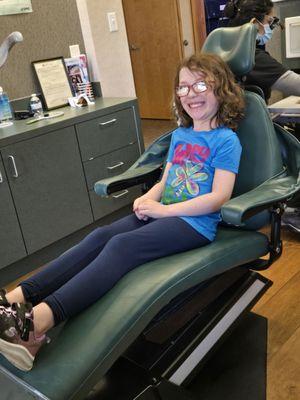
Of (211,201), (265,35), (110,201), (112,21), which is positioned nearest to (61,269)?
(211,201)

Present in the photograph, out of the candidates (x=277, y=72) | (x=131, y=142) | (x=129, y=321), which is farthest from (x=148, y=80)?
(x=129, y=321)

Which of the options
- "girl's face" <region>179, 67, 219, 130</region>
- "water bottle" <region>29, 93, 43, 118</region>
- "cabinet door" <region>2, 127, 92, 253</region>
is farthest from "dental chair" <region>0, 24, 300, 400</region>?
"water bottle" <region>29, 93, 43, 118</region>

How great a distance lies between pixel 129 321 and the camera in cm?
118

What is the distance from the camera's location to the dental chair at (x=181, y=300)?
112 centimetres

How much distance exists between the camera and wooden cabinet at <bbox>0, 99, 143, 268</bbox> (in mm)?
2172

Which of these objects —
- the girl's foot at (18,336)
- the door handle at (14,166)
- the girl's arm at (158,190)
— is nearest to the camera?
the girl's foot at (18,336)

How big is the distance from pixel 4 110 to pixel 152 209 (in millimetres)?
1409

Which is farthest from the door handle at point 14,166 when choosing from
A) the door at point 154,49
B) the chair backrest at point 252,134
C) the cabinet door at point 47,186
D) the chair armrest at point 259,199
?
the door at point 154,49

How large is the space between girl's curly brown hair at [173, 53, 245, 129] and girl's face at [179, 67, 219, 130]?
0.05ft

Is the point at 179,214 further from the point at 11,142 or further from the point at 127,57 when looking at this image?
the point at 127,57

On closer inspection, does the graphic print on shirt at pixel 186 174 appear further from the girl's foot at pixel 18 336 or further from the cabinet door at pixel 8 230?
the cabinet door at pixel 8 230

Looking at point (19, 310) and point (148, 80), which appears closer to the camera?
point (19, 310)

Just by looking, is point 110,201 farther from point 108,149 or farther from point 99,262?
point 99,262

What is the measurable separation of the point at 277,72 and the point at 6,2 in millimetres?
1545
